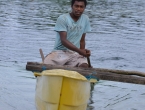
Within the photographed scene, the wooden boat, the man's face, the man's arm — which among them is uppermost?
the man's face

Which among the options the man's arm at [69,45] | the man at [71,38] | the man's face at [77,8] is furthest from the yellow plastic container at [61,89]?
the man's face at [77,8]

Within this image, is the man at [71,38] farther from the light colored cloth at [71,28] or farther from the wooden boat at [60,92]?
the wooden boat at [60,92]

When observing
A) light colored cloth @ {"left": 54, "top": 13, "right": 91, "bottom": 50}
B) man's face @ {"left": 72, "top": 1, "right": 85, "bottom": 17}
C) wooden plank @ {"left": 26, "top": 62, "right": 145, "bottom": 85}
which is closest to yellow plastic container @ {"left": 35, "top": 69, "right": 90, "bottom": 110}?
wooden plank @ {"left": 26, "top": 62, "right": 145, "bottom": 85}

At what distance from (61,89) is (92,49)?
28.8 feet

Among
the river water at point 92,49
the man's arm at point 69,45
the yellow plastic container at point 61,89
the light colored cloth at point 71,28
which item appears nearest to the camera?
the yellow plastic container at point 61,89

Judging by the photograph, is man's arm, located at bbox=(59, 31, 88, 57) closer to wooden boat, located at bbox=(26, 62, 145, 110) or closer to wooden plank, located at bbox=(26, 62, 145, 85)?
wooden plank, located at bbox=(26, 62, 145, 85)

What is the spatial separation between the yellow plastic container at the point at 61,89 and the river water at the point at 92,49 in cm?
178

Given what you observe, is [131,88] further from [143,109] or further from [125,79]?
[125,79]

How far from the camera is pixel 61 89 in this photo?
6.39 metres

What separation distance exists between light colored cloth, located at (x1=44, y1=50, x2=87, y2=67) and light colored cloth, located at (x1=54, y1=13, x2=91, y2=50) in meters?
0.13

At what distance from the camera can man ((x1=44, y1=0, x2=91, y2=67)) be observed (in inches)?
312

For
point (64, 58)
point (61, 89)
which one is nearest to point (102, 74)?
point (64, 58)

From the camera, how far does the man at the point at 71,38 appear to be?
7936 millimetres

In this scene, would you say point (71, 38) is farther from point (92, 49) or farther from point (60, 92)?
point (92, 49)
